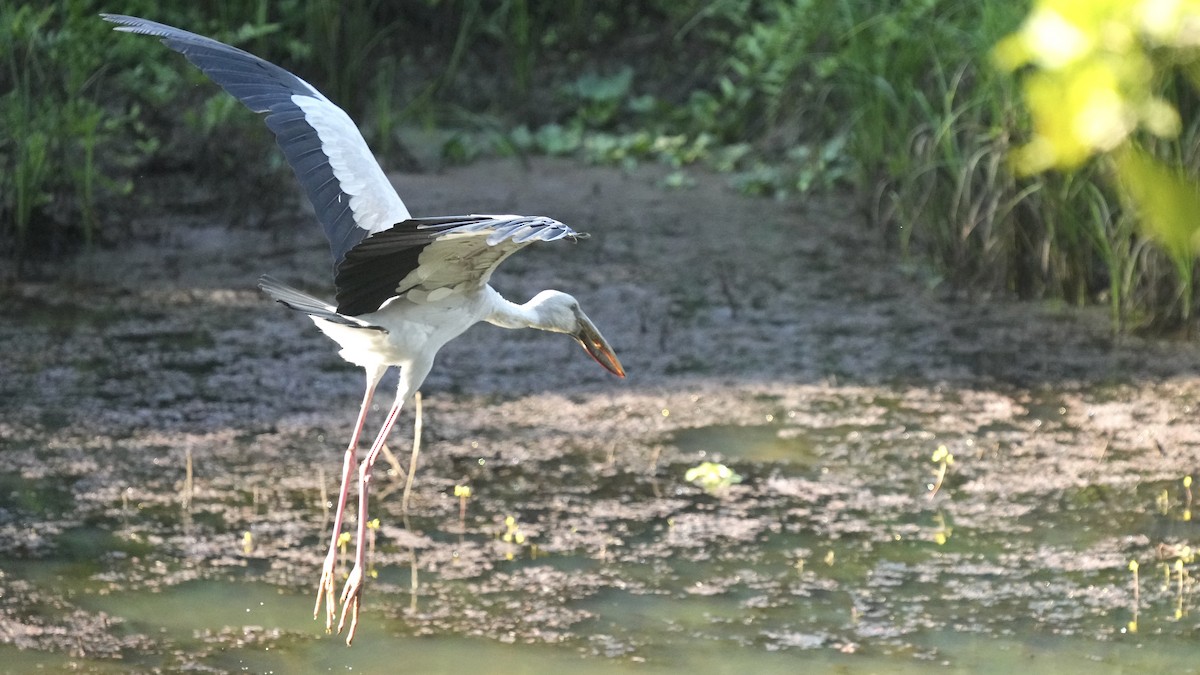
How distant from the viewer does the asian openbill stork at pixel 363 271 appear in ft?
11.7

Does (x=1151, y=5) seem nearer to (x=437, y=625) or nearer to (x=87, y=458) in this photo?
(x=437, y=625)

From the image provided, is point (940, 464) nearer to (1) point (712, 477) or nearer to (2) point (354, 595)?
(1) point (712, 477)

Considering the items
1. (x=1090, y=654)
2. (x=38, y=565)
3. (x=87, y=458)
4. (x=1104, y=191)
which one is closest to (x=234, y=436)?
(x=87, y=458)

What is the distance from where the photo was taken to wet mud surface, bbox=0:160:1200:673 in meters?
4.00

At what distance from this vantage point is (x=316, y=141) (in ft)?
13.6

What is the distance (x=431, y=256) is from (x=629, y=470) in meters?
1.80

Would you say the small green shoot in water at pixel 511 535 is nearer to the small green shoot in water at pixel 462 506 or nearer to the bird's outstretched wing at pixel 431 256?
the small green shoot in water at pixel 462 506

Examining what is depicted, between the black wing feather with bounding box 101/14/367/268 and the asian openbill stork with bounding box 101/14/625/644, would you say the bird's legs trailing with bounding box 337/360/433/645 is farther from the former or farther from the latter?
the black wing feather with bounding box 101/14/367/268

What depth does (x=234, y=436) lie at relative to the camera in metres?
5.35

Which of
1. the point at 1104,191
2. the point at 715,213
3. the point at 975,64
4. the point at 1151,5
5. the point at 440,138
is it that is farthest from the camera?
the point at 440,138

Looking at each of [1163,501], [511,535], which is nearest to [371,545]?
[511,535]

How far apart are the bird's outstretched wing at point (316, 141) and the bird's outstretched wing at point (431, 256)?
0.31 m

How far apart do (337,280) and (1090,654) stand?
200cm

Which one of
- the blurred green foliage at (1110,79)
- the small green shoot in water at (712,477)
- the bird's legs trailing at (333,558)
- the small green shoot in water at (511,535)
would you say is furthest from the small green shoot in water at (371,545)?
the blurred green foliage at (1110,79)
